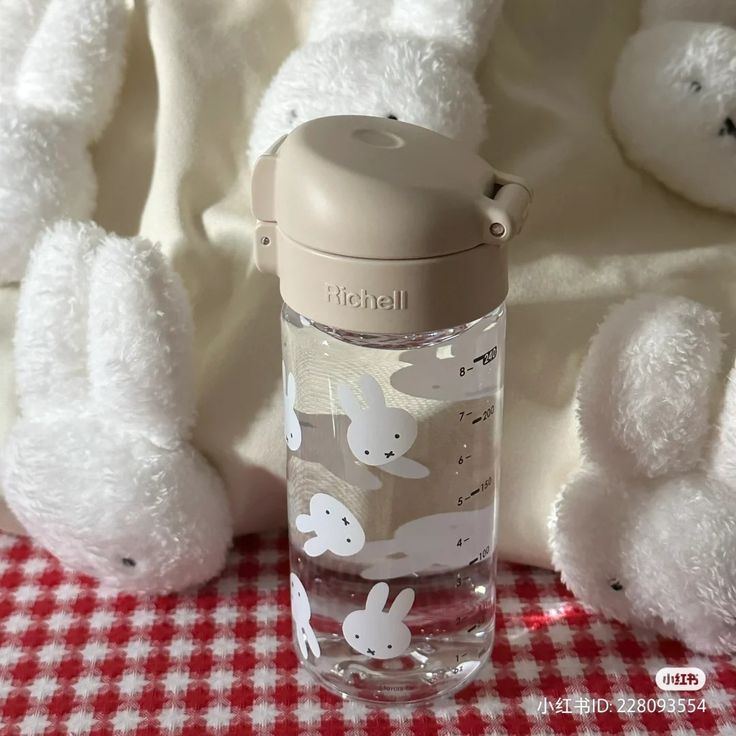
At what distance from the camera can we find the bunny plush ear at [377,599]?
0.51 metres

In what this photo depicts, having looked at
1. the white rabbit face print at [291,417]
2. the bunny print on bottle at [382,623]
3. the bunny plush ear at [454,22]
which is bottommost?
the bunny print on bottle at [382,623]

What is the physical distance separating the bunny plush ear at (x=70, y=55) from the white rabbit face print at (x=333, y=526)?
28cm

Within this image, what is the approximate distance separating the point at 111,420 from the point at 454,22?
292 mm

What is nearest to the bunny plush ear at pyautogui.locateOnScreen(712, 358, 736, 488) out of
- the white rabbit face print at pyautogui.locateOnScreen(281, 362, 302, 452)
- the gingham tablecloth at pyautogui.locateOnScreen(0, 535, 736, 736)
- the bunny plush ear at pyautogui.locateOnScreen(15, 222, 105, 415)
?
the gingham tablecloth at pyautogui.locateOnScreen(0, 535, 736, 736)

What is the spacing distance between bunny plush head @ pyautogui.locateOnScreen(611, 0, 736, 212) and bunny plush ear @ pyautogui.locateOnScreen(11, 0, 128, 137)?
0.99ft

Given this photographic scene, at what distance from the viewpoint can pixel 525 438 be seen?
0.56 metres

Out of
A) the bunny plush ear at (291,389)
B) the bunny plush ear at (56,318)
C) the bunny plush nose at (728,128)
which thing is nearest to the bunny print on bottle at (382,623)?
the bunny plush ear at (291,389)

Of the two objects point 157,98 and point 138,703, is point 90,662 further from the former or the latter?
point 157,98

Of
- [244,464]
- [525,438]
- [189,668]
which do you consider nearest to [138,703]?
[189,668]

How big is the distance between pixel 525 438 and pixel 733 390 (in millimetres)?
117

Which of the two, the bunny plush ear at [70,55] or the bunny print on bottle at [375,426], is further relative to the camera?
the bunny plush ear at [70,55]

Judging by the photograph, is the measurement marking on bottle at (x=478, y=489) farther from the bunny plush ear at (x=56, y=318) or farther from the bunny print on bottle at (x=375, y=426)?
the bunny plush ear at (x=56, y=318)

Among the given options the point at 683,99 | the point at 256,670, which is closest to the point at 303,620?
the point at 256,670

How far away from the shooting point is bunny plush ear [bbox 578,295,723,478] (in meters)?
0.51
